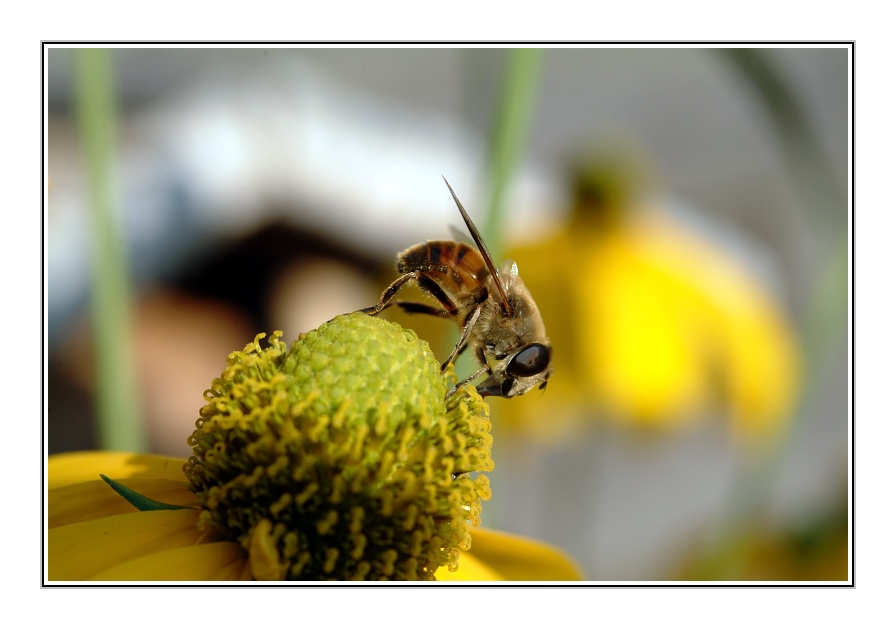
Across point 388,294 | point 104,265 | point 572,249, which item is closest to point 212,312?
point 572,249

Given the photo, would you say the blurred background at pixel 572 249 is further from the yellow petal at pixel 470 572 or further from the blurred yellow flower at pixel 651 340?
the yellow petal at pixel 470 572

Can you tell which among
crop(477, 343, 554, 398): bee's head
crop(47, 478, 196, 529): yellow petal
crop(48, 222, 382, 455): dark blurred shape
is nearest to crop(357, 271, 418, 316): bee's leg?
crop(477, 343, 554, 398): bee's head

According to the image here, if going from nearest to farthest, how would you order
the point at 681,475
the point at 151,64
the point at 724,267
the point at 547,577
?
the point at 547,577
the point at 151,64
the point at 724,267
the point at 681,475

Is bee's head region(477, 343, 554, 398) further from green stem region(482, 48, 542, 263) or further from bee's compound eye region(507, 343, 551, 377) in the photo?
green stem region(482, 48, 542, 263)

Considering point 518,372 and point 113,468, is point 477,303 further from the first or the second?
point 113,468

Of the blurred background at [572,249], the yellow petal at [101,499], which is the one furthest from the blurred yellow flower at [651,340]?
the yellow petal at [101,499]
